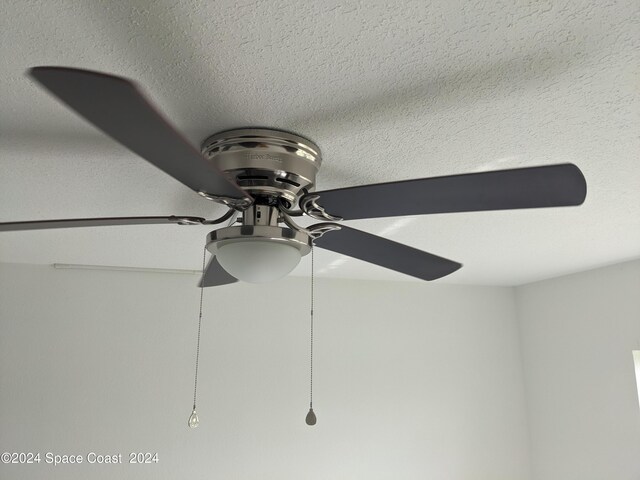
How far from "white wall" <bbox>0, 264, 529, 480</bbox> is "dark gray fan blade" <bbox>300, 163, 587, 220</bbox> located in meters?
2.18

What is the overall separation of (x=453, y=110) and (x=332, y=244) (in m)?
0.56

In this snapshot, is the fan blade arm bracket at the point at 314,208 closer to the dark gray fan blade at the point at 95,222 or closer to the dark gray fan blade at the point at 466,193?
the dark gray fan blade at the point at 466,193

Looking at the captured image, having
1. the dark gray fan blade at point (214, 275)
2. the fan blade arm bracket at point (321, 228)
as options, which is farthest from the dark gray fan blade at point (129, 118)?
the dark gray fan blade at point (214, 275)

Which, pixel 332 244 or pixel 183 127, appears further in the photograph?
pixel 332 244

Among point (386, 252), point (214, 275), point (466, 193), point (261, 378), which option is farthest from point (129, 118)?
point (261, 378)

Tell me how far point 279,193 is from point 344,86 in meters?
0.35

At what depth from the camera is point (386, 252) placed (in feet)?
5.63

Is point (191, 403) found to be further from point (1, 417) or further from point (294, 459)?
point (1, 417)

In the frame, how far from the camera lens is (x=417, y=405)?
3637 millimetres

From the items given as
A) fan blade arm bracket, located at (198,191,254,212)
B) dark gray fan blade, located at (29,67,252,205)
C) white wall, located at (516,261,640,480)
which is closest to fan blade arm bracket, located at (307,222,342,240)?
fan blade arm bracket, located at (198,191,254,212)

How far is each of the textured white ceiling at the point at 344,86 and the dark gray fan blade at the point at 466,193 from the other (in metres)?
0.23

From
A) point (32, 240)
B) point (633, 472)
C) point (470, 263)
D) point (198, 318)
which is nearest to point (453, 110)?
point (470, 263)

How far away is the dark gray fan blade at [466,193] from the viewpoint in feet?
3.61

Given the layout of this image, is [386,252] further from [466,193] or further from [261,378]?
[261,378]
